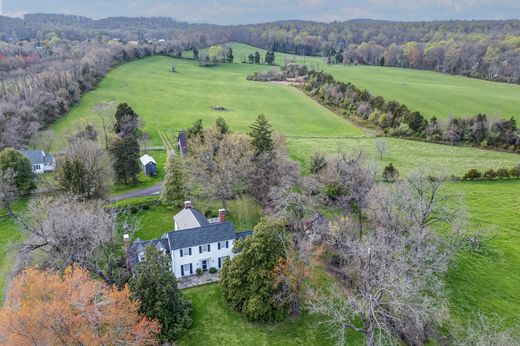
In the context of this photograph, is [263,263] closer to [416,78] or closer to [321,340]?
[321,340]

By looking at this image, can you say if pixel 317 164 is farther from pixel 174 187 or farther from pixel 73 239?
pixel 73 239

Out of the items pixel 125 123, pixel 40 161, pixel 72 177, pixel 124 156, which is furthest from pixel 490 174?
pixel 40 161

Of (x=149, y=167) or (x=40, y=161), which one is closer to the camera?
(x=40, y=161)

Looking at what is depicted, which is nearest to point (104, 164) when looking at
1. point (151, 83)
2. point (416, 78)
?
point (151, 83)

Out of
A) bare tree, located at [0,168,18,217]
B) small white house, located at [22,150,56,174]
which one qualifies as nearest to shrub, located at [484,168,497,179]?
bare tree, located at [0,168,18,217]

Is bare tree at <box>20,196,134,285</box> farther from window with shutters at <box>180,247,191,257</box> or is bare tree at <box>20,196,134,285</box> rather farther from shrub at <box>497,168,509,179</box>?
shrub at <box>497,168,509,179</box>
